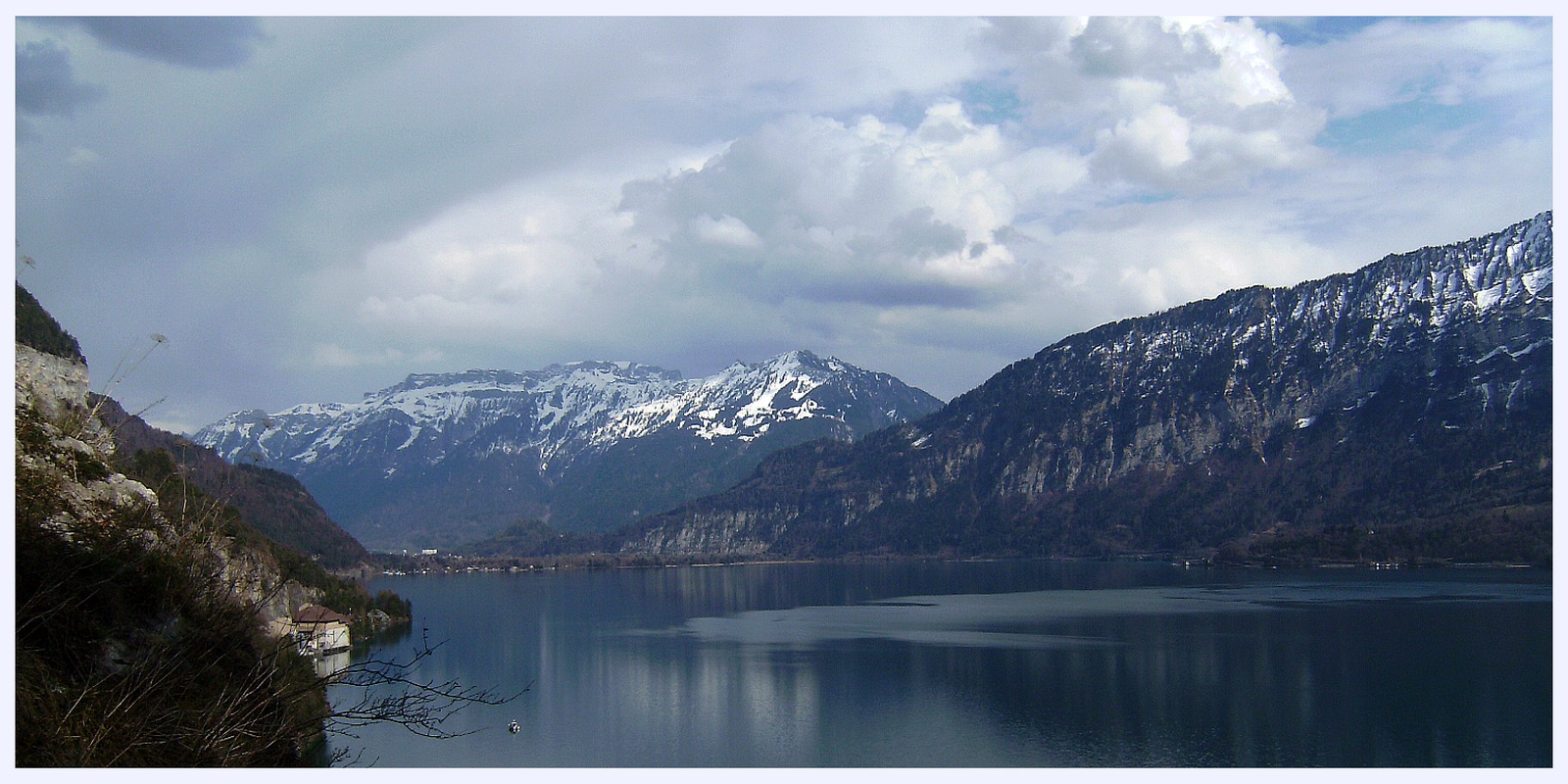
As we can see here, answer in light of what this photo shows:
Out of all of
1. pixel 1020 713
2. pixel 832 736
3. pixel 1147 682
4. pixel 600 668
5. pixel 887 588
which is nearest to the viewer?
pixel 832 736

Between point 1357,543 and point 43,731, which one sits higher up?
point 43,731

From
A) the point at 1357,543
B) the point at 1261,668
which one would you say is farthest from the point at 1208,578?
the point at 1261,668

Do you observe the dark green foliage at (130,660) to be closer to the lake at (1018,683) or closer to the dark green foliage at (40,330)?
the lake at (1018,683)

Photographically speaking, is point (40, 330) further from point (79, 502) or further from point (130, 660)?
point (130, 660)

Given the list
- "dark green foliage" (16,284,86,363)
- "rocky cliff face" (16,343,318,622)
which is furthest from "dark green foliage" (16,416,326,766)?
"dark green foliage" (16,284,86,363)

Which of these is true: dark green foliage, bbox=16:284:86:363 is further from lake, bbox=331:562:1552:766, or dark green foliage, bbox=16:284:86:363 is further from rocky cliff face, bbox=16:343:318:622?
rocky cliff face, bbox=16:343:318:622

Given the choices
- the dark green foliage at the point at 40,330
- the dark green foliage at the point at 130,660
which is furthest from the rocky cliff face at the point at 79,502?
the dark green foliage at the point at 40,330

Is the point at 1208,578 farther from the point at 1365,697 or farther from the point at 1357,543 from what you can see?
the point at 1365,697
